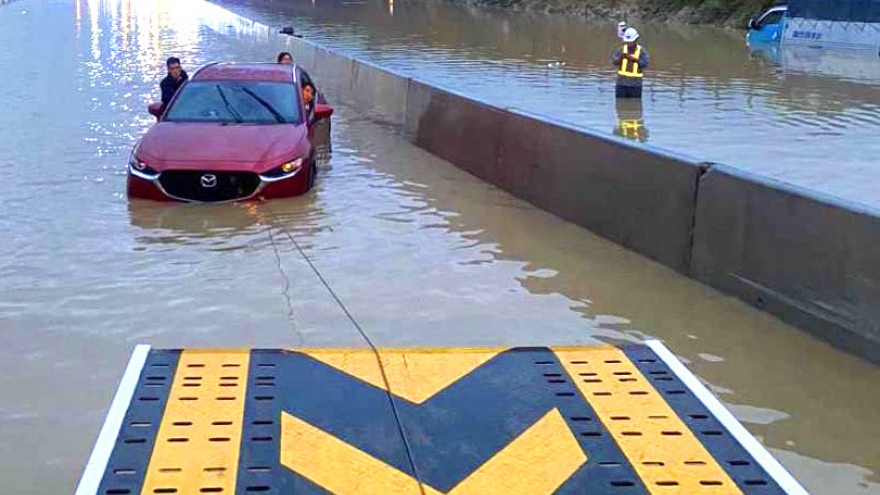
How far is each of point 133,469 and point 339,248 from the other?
607cm

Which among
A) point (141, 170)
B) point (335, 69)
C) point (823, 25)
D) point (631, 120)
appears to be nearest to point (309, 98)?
point (141, 170)

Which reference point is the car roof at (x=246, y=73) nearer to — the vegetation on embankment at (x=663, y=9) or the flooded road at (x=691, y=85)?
the flooded road at (x=691, y=85)

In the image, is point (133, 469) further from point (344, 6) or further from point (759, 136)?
point (344, 6)

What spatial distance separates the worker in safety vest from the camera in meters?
21.3

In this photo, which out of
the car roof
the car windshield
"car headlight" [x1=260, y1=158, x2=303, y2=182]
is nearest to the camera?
"car headlight" [x1=260, y1=158, x2=303, y2=182]

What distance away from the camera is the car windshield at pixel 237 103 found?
41.1 feet

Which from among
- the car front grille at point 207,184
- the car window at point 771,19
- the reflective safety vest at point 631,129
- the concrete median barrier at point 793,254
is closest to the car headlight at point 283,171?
the car front grille at point 207,184

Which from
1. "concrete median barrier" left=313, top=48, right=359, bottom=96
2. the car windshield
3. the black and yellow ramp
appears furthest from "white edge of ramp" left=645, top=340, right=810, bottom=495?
"concrete median barrier" left=313, top=48, right=359, bottom=96

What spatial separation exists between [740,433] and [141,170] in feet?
27.8

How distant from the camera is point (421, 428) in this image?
4426mm

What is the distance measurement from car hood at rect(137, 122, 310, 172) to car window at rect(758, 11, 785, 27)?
34498 mm

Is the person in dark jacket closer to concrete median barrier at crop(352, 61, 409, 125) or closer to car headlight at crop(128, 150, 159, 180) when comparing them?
concrete median barrier at crop(352, 61, 409, 125)

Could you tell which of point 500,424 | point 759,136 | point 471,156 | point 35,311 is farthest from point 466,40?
point 500,424

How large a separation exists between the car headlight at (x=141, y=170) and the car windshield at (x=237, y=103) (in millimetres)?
896
